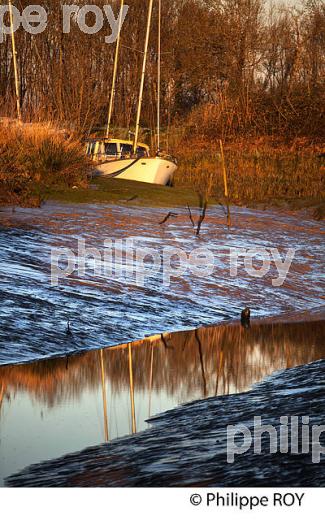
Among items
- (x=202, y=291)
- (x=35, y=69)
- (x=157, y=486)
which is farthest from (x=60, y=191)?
(x=35, y=69)

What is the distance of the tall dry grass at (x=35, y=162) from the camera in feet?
62.8

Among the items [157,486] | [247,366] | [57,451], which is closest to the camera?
[157,486]

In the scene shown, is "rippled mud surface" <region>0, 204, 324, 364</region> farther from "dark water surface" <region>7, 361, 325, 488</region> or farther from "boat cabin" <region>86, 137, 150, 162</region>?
"boat cabin" <region>86, 137, 150, 162</region>

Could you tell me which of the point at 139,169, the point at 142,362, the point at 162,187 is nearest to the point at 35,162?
the point at 162,187

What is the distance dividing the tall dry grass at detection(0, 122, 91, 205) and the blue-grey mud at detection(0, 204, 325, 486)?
49.7 inches

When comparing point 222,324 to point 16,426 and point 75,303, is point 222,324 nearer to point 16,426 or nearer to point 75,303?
point 75,303

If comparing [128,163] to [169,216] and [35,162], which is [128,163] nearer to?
[35,162]

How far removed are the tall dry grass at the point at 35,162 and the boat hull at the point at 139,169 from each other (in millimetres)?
3755

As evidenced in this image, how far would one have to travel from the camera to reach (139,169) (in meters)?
29.8

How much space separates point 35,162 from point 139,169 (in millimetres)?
8084

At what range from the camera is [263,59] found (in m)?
51.7

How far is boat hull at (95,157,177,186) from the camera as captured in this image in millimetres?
29203

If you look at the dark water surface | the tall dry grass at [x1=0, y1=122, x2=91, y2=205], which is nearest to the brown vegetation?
the tall dry grass at [x1=0, y1=122, x2=91, y2=205]

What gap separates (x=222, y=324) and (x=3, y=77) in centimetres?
3141
